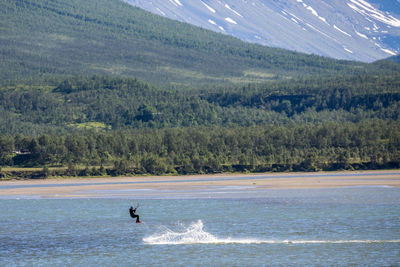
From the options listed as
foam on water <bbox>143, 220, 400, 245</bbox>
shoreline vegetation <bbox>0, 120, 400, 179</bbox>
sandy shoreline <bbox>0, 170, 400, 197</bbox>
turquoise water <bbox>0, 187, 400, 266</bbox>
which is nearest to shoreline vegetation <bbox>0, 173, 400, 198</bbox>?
sandy shoreline <bbox>0, 170, 400, 197</bbox>

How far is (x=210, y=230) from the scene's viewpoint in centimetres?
5928

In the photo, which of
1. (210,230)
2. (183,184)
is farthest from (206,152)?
(210,230)

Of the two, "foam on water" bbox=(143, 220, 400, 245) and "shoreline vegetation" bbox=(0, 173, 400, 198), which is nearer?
"foam on water" bbox=(143, 220, 400, 245)

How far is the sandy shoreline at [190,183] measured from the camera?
9619 cm

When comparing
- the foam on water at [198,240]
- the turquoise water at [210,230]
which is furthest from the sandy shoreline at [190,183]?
the foam on water at [198,240]

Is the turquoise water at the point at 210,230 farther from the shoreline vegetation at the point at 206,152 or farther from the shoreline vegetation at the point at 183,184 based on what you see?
the shoreline vegetation at the point at 206,152

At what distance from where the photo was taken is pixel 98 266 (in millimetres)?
47031

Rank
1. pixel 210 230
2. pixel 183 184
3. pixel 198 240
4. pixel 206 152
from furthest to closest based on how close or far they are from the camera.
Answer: pixel 206 152, pixel 183 184, pixel 210 230, pixel 198 240

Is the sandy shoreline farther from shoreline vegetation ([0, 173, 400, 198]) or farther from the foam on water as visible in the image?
the foam on water

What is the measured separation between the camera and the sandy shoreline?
3787 inches

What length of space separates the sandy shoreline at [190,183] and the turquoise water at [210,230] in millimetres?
10528

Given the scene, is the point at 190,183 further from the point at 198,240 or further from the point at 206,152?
the point at 198,240

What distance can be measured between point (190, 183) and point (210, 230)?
47.6 meters

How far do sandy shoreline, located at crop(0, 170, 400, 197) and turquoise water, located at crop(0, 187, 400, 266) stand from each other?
10528 millimetres
